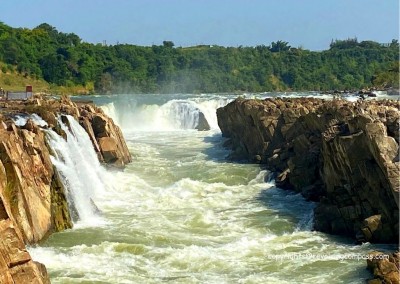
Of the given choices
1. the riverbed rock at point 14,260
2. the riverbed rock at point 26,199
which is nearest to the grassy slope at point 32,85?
Result: the riverbed rock at point 26,199

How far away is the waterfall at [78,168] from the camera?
851 inches

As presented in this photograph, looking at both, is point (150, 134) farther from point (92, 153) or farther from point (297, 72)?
point (297, 72)

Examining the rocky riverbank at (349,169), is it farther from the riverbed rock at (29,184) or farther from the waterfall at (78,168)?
the riverbed rock at (29,184)

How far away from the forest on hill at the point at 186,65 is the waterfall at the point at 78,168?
64204 millimetres

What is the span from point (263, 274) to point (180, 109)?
4140 cm

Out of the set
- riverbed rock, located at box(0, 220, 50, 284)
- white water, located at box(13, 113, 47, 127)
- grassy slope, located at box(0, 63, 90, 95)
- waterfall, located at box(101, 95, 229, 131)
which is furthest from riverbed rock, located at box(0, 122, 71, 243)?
grassy slope, located at box(0, 63, 90, 95)

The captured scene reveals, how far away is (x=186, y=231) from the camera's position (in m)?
20.3

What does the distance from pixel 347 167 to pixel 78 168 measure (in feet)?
33.8

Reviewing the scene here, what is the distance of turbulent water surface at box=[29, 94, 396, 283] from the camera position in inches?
630

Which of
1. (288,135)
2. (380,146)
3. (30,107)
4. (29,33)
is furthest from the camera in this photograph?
(29,33)

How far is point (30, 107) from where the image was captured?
2839cm

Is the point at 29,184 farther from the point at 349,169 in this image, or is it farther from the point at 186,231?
the point at 349,169

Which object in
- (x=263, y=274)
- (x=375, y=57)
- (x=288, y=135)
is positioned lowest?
(x=263, y=274)

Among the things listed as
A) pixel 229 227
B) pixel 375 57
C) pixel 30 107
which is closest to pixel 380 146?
pixel 229 227
